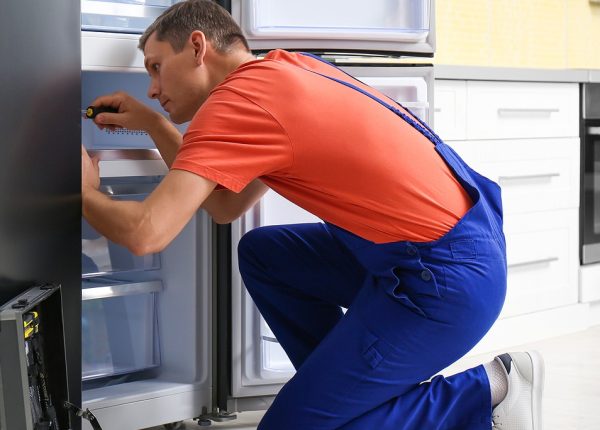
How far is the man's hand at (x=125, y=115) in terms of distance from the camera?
1.72 meters

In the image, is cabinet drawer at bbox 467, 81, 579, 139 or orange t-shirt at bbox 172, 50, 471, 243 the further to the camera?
cabinet drawer at bbox 467, 81, 579, 139

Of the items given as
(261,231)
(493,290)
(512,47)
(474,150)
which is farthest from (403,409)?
(512,47)

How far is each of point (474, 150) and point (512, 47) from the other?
113 cm

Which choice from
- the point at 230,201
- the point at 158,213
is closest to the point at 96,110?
the point at 230,201

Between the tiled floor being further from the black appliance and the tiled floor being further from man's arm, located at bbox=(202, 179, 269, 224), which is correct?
man's arm, located at bbox=(202, 179, 269, 224)

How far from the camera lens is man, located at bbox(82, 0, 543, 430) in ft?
4.56

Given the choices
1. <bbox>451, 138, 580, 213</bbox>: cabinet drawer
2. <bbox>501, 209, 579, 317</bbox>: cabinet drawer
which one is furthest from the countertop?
<bbox>501, 209, 579, 317</bbox>: cabinet drawer

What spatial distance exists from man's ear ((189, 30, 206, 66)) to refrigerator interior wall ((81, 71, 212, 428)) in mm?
401

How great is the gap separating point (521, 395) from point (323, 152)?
578 mm

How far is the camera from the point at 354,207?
152 cm

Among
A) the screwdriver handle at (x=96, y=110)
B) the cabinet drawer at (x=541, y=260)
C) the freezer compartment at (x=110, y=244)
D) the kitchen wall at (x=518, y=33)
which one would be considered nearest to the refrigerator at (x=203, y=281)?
the freezer compartment at (x=110, y=244)

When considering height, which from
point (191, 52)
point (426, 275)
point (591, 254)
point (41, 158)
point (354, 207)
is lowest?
point (591, 254)

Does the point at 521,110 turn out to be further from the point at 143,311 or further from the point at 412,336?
the point at 412,336

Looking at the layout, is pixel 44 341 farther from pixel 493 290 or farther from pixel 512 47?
pixel 512 47
